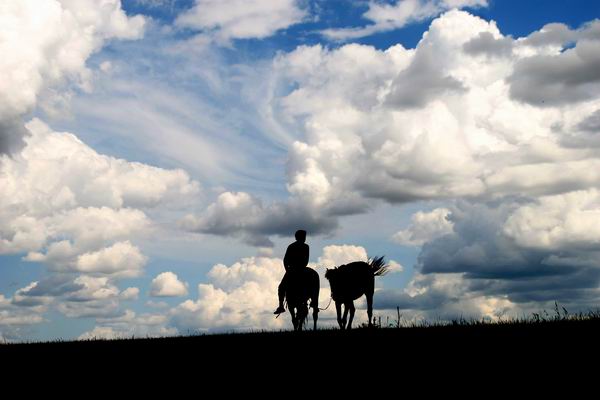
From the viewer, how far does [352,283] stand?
79.9 feet

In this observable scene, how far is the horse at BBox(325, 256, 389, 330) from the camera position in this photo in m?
24.3

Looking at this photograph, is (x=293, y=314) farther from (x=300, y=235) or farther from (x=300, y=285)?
(x=300, y=235)

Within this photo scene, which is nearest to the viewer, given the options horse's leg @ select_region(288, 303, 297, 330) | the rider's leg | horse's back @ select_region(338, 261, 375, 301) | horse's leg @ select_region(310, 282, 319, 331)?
horse's leg @ select_region(288, 303, 297, 330)

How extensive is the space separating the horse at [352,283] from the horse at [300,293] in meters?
1.06

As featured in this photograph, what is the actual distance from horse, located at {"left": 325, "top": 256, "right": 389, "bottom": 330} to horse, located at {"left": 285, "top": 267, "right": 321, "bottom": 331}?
3.47 ft

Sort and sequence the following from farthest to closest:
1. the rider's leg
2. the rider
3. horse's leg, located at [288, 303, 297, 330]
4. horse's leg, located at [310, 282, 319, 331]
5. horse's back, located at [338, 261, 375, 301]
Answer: horse's back, located at [338, 261, 375, 301] < horse's leg, located at [310, 282, 319, 331] < the rider's leg < horse's leg, located at [288, 303, 297, 330] < the rider

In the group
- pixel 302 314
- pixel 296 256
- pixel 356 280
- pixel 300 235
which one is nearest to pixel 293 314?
pixel 302 314

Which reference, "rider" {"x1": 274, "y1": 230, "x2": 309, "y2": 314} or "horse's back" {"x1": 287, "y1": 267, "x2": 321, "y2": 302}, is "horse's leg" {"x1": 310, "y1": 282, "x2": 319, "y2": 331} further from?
"rider" {"x1": 274, "y1": 230, "x2": 309, "y2": 314}

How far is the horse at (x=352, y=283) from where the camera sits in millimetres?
24297

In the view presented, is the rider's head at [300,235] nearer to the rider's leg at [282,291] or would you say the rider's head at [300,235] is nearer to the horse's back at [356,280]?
the rider's leg at [282,291]

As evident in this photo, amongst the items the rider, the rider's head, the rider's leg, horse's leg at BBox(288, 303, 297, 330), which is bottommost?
horse's leg at BBox(288, 303, 297, 330)

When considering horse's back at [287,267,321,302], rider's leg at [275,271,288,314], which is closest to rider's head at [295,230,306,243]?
horse's back at [287,267,321,302]

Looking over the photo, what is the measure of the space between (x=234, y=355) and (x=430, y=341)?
13.0 feet

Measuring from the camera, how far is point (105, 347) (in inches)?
696
